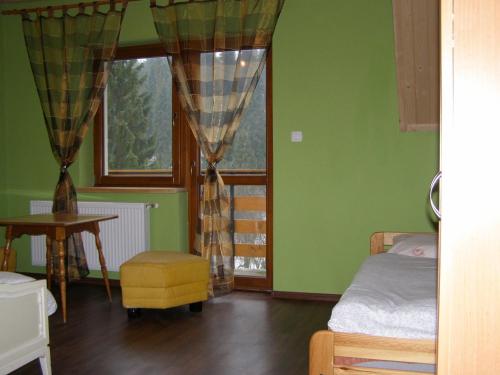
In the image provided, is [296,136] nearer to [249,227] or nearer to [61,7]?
[249,227]

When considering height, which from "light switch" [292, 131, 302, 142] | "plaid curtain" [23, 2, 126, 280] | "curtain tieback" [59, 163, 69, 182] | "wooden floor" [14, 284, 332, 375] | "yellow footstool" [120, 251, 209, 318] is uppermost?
"plaid curtain" [23, 2, 126, 280]

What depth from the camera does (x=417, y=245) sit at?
2977mm

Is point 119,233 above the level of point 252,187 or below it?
below

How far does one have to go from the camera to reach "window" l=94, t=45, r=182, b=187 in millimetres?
4379

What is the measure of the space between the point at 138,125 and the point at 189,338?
6.93 ft

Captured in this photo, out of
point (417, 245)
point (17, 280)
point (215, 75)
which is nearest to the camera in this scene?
point (17, 280)

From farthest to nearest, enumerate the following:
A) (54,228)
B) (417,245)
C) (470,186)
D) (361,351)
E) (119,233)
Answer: (119,233)
(54,228)
(417,245)
(361,351)
(470,186)

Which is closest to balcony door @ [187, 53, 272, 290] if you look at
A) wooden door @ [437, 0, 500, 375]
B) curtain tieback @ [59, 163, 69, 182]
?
curtain tieback @ [59, 163, 69, 182]

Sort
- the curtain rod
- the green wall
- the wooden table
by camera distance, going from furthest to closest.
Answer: the curtain rod
the green wall
the wooden table

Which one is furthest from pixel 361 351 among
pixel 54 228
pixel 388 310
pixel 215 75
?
pixel 215 75

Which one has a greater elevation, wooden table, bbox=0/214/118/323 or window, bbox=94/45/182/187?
window, bbox=94/45/182/187

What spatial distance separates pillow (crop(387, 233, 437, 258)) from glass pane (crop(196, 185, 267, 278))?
4.20 ft

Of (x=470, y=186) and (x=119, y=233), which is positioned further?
(x=119, y=233)

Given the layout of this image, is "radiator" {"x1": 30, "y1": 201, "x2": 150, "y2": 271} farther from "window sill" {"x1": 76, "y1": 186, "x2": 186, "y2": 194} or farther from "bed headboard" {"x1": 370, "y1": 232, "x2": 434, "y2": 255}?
"bed headboard" {"x1": 370, "y1": 232, "x2": 434, "y2": 255}
